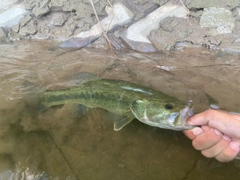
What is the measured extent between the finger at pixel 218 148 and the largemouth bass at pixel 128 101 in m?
0.29

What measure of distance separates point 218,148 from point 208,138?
0.12 meters

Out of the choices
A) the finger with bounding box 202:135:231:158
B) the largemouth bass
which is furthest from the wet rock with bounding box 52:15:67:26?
the finger with bounding box 202:135:231:158

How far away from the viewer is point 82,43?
4535 millimetres

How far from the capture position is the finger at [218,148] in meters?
2.29

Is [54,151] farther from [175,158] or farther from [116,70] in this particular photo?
[116,70]

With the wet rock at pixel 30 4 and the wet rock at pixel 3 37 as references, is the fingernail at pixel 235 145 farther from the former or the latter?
the wet rock at pixel 30 4

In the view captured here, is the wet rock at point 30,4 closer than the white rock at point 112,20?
No

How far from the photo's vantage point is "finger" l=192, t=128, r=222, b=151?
2.29 metres

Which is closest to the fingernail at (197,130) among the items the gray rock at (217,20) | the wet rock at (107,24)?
the gray rock at (217,20)

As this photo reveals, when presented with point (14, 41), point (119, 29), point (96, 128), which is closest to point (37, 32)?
point (14, 41)

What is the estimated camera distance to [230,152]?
2.25 m

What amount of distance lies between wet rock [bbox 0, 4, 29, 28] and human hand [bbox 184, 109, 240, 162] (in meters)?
3.90

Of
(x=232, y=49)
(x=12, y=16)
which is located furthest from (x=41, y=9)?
(x=232, y=49)

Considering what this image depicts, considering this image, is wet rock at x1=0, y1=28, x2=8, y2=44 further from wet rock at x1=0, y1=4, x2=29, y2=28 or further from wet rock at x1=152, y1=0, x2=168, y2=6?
wet rock at x1=152, y1=0, x2=168, y2=6
